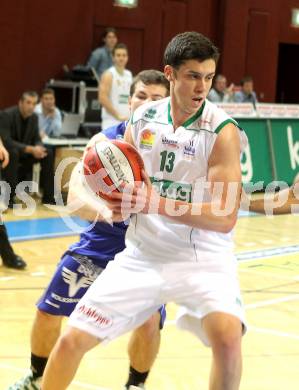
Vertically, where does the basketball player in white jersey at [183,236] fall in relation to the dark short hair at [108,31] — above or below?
below

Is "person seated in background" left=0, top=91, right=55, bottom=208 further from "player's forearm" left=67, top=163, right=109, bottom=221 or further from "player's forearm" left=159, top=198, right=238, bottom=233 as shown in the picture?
"player's forearm" left=159, top=198, right=238, bottom=233

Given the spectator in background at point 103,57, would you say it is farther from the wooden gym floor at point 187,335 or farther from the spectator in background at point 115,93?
the wooden gym floor at point 187,335

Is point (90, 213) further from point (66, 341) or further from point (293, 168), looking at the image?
point (293, 168)

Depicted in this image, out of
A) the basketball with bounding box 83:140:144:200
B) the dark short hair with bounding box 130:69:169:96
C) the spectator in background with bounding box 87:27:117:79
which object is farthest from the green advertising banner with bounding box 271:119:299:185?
the basketball with bounding box 83:140:144:200

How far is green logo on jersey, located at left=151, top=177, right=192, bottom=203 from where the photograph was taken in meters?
3.81

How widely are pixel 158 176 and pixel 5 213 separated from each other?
7.49 meters

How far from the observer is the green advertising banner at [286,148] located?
13.7 meters

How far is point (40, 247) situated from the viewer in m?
9.05

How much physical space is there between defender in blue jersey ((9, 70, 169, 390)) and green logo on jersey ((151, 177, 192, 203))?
2.12 feet

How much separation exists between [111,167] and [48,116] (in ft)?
30.7

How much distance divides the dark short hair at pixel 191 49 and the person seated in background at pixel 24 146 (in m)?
7.68

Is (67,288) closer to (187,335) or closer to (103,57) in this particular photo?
(187,335)

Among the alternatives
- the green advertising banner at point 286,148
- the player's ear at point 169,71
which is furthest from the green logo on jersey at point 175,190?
the green advertising banner at point 286,148

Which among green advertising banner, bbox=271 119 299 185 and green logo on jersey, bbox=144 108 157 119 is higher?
green logo on jersey, bbox=144 108 157 119
